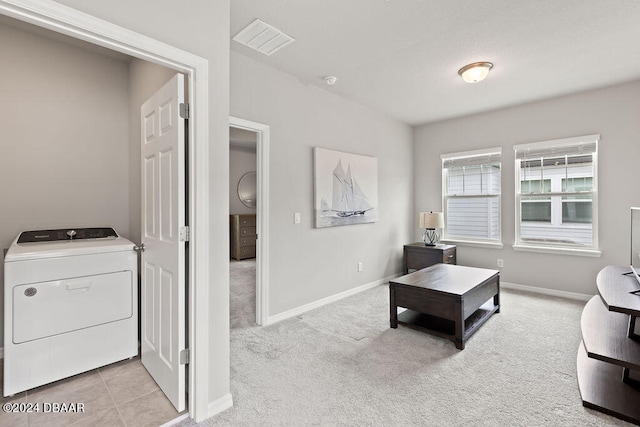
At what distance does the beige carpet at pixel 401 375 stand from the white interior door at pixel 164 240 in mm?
451

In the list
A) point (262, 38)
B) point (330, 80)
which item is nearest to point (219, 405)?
point (262, 38)

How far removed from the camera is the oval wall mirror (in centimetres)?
720

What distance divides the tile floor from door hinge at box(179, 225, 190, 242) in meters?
1.03

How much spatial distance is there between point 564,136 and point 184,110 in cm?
458

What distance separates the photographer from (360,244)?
13.9 ft

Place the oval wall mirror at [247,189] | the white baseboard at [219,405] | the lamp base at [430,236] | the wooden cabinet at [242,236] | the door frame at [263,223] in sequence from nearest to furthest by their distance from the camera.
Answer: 1. the white baseboard at [219,405]
2. the door frame at [263,223]
3. the lamp base at [430,236]
4. the wooden cabinet at [242,236]
5. the oval wall mirror at [247,189]

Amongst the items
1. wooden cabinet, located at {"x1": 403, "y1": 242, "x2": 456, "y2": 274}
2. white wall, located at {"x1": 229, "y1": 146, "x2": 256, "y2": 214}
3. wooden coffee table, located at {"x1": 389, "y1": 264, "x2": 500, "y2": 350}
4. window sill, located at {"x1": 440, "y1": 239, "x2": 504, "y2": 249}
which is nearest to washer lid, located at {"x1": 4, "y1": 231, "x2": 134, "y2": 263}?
wooden coffee table, located at {"x1": 389, "y1": 264, "x2": 500, "y2": 350}

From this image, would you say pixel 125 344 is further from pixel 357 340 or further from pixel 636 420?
pixel 636 420

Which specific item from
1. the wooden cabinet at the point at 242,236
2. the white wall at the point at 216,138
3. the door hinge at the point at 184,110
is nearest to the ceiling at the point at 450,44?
the white wall at the point at 216,138

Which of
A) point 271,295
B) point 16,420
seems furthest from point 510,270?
point 16,420

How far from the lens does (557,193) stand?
4.05 metres

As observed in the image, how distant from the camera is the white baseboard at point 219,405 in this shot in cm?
176

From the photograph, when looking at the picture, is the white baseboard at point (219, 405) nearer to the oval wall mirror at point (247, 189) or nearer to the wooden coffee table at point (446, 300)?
the wooden coffee table at point (446, 300)

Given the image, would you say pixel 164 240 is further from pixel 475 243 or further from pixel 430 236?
pixel 475 243
